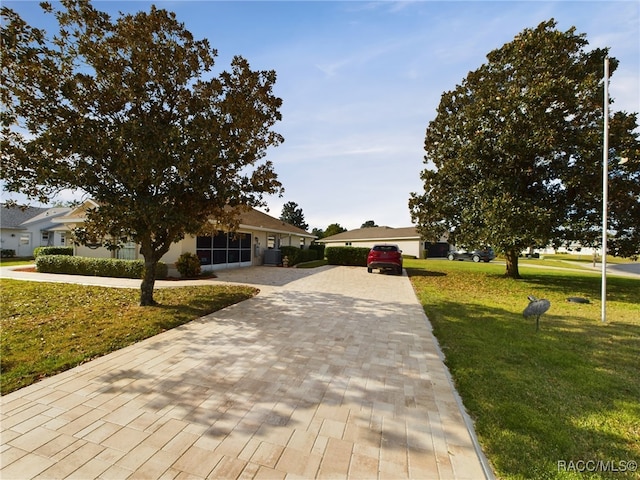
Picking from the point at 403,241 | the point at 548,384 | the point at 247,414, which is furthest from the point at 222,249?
the point at 403,241

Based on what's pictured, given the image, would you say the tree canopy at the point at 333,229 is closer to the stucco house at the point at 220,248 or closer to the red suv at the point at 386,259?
the stucco house at the point at 220,248

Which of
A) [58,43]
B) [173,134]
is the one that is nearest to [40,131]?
[58,43]

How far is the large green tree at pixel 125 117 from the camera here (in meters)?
5.48

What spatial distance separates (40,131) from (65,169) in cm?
109

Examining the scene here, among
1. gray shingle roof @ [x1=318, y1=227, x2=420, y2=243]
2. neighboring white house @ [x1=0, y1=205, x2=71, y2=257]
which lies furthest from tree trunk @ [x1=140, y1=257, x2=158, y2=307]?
gray shingle roof @ [x1=318, y1=227, x2=420, y2=243]

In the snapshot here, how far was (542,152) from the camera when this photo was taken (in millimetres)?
11750

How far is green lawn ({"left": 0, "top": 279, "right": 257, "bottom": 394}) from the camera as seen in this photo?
Result: 4105 mm

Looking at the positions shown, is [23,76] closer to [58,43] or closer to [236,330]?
[58,43]

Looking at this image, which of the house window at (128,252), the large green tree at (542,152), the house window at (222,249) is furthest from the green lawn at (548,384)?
the house window at (128,252)

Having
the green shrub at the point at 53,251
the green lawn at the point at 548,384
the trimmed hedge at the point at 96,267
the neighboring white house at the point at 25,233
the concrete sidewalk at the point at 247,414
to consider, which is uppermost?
the neighboring white house at the point at 25,233

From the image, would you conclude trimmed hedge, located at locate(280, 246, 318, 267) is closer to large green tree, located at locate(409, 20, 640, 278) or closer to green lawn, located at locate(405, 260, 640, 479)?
large green tree, located at locate(409, 20, 640, 278)

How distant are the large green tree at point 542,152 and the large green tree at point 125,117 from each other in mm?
10501

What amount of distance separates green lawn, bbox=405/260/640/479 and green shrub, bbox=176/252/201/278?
33.7 ft

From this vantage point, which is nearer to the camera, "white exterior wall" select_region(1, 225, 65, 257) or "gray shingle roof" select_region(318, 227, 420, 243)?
"white exterior wall" select_region(1, 225, 65, 257)
